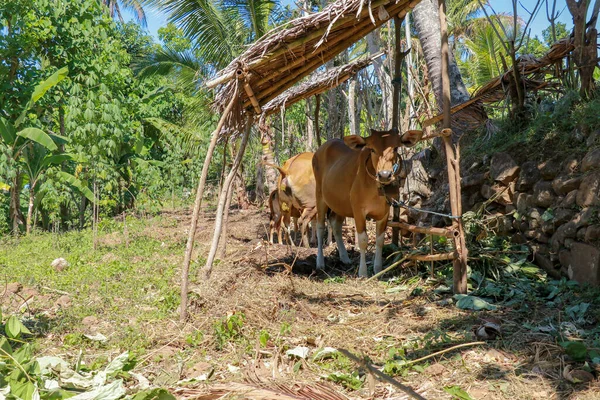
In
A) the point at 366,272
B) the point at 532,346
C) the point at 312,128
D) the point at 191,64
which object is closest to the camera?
the point at 532,346

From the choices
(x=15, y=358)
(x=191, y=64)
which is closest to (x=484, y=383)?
(x=15, y=358)

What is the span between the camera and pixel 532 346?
13.8 feet

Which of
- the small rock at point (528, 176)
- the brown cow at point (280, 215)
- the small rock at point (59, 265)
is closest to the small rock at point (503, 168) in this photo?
the small rock at point (528, 176)

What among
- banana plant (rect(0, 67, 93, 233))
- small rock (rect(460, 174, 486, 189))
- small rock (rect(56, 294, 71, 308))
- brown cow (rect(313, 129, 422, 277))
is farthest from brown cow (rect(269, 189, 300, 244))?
banana plant (rect(0, 67, 93, 233))

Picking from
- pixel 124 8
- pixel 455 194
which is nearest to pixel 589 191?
pixel 455 194

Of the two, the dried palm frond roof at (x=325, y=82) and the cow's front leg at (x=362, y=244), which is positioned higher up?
the dried palm frond roof at (x=325, y=82)

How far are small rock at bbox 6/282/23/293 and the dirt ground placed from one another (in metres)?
0.51

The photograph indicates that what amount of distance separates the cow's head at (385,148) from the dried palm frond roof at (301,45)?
3.24 feet

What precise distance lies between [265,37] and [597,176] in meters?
3.33

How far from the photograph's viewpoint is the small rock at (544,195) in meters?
Result: 5.88

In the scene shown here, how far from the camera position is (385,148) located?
6.24 metres

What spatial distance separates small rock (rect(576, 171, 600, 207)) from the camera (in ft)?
17.0

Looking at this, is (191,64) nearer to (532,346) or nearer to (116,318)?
(116,318)

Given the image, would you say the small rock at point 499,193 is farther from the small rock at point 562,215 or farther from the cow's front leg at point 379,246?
the cow's front leg at point 379,246
